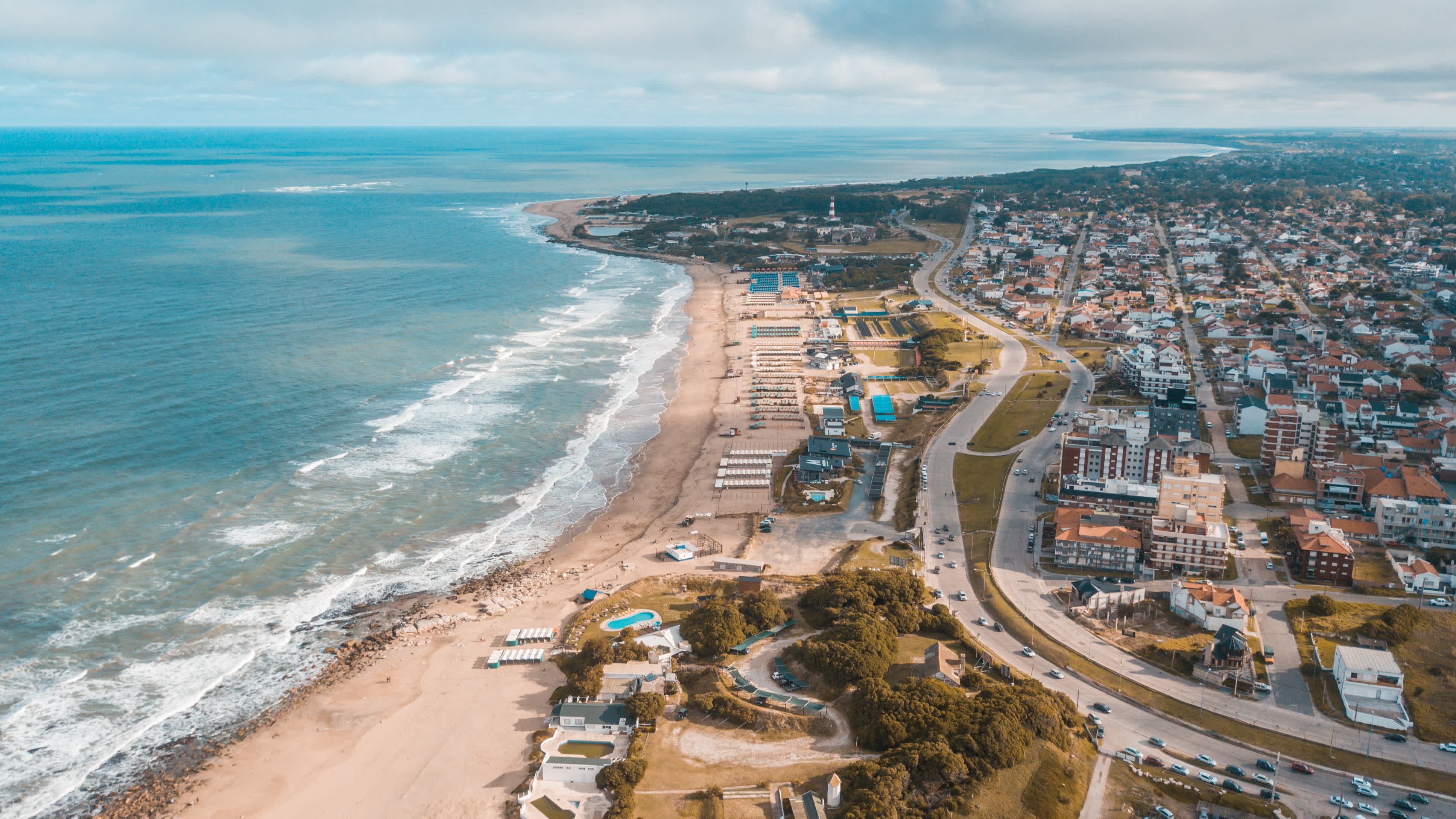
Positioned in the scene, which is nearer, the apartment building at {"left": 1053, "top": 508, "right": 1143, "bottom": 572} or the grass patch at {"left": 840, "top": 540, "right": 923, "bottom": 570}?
the apartment building at {"left": 1053, "top": 508, "right": 1143, "bottom": 572}

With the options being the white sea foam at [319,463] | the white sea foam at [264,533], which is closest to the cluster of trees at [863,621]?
the white sea foam at [264,533]

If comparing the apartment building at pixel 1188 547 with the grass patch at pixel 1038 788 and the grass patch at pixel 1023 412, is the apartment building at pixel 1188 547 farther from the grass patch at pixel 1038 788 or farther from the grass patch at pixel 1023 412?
the grass patch at pixel 1038 788

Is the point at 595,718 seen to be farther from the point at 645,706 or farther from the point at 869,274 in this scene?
the point at 869,274

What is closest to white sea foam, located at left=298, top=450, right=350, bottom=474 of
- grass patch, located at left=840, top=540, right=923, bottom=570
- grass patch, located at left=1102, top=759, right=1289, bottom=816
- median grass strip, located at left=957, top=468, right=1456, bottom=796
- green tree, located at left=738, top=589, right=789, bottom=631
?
green tree, located at left=738, top=589, right=789, bottom=631

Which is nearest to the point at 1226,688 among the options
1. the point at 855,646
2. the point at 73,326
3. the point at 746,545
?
the point at 855,646

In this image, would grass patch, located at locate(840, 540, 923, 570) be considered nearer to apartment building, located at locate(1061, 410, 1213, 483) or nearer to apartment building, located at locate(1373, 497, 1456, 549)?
apartment building, located at locate(1061, 410, 1213, 483)

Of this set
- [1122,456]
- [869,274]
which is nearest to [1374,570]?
[1122,456]

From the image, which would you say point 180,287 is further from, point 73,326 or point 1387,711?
point 1387,711
